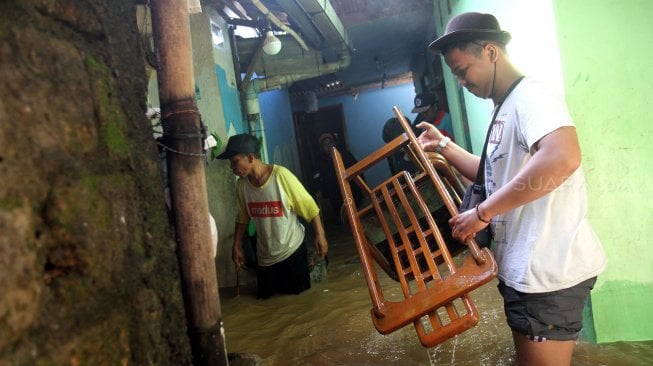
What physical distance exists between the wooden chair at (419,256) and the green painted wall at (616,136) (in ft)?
3.08

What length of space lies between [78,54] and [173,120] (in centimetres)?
37

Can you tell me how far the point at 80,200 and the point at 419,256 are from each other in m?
1.49

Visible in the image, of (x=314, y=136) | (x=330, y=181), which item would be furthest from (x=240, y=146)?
(x=314, y=136)

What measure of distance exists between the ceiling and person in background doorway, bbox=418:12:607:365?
11.4ft

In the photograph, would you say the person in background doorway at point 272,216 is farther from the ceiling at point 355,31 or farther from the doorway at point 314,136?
the doorway at point 314,136

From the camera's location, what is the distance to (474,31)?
5.41 feet

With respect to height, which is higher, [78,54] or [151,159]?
[78,54]

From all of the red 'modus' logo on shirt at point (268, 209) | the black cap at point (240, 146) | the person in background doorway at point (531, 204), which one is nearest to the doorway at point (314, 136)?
the red 'modus' logo on shirt at point (268, 209)

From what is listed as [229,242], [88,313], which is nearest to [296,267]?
[229,242]

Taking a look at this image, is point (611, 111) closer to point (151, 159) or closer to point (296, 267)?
point (151, 159)

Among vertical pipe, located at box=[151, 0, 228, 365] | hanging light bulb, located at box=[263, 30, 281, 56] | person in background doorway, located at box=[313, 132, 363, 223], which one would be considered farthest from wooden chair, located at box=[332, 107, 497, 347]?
person in background doorway, located at box=[313, 132, 363, 223]

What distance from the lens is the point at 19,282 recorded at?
0.77 meters

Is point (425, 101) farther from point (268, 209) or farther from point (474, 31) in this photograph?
point (474, 31)

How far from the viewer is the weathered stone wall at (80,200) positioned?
0.79m
